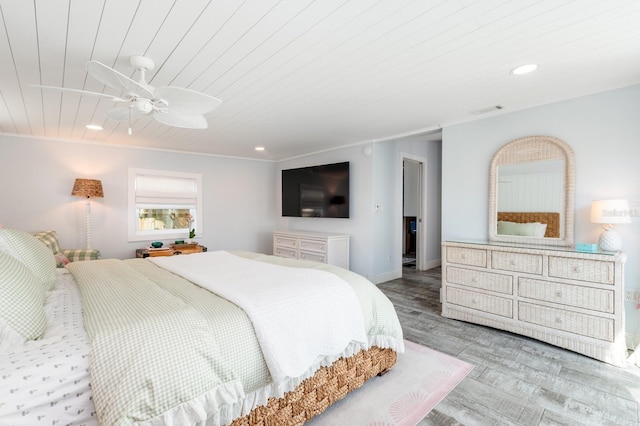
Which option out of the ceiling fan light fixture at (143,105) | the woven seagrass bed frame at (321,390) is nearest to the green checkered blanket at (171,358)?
the woven seagrass bed frame at (321,390)

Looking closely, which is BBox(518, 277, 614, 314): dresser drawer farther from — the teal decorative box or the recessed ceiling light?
the recessed ceiling light

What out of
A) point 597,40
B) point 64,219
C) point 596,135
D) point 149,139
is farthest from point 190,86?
point 596,135

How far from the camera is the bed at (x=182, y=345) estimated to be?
1.07 meters

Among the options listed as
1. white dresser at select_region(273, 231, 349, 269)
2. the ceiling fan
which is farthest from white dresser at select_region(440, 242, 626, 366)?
the ceiling fan

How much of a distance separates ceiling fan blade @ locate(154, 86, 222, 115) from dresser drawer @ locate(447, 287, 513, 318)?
9.64 ft

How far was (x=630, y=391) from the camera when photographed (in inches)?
77.8

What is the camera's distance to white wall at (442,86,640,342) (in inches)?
98.5

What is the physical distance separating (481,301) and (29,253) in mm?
3718

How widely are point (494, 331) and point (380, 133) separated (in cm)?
269

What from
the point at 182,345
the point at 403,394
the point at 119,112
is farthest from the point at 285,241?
the point at 182,345

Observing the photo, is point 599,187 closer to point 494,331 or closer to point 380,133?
point 494,331

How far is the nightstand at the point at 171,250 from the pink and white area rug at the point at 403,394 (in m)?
3.61

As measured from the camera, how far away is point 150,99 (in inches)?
81.7

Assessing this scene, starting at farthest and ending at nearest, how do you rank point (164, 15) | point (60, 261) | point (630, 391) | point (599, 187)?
point (60, 261)
point (599, 187)
point (630, 391)
point (164, 15)
